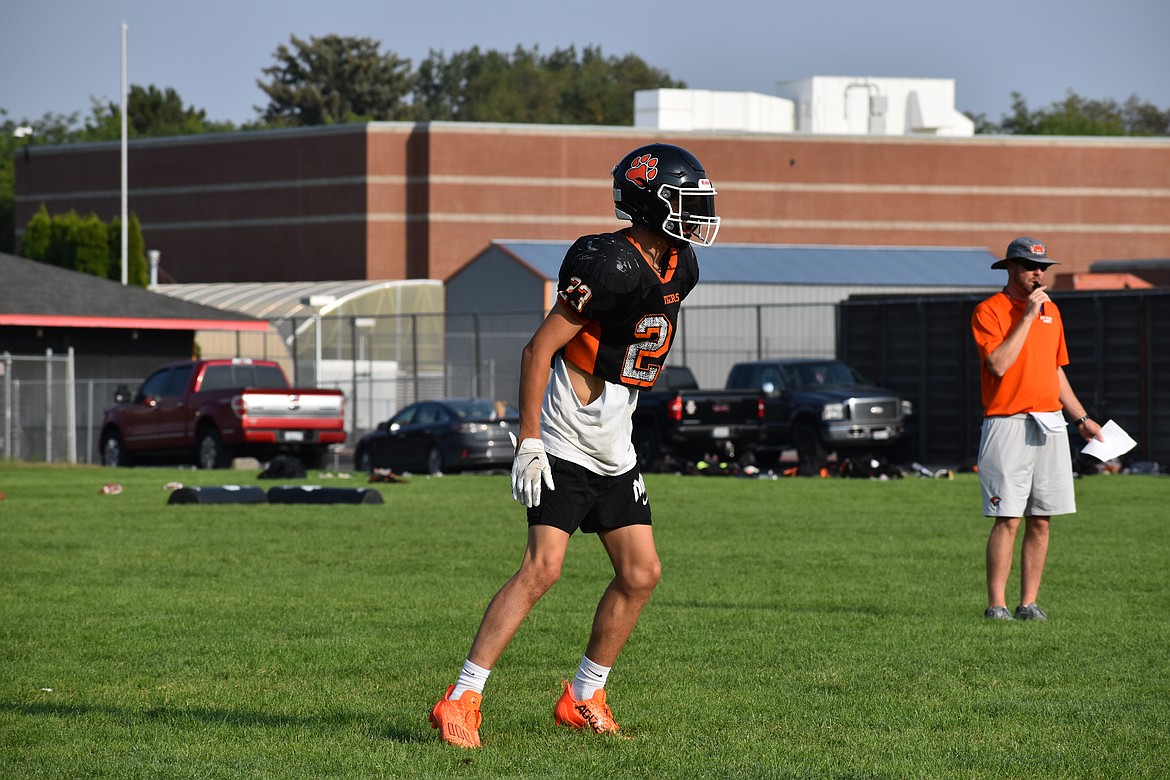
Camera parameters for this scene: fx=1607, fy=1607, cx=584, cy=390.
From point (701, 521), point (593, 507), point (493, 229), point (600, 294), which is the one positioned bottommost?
point (701, 521)

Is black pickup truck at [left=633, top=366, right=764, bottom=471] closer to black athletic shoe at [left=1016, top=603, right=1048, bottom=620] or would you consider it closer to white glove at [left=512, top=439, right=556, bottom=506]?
black athletic shoe at [left=1016, top=603, right=1048, bottom=620]

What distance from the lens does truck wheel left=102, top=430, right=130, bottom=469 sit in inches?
1214

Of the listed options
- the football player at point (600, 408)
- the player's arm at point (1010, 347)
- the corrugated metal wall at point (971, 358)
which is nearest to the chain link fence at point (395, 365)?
the corrugated metal wall at point (971, 358)

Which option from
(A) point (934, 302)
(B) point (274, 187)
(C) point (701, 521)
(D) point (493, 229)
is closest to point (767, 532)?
(C) point (701, 521)

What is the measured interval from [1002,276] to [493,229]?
68.5 feet

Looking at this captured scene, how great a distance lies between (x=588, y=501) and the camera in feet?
20.2

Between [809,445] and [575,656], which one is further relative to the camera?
[809,445]

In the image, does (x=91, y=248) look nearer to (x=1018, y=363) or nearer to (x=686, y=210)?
(x=1018, y=363)

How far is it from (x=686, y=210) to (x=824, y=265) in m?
51.8

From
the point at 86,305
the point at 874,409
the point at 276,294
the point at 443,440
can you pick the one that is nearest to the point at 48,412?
the point at 86,305

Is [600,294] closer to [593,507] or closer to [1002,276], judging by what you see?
[593,507]

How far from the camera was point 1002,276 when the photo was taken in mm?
57531

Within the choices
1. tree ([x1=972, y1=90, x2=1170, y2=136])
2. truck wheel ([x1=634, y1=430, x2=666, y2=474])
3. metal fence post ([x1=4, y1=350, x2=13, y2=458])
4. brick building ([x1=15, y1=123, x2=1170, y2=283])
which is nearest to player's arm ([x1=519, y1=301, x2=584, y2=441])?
truck wheel ([x1=634, y1=430, x2=666, y2=474])

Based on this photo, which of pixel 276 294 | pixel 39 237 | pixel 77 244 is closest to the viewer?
pixel 276 294
